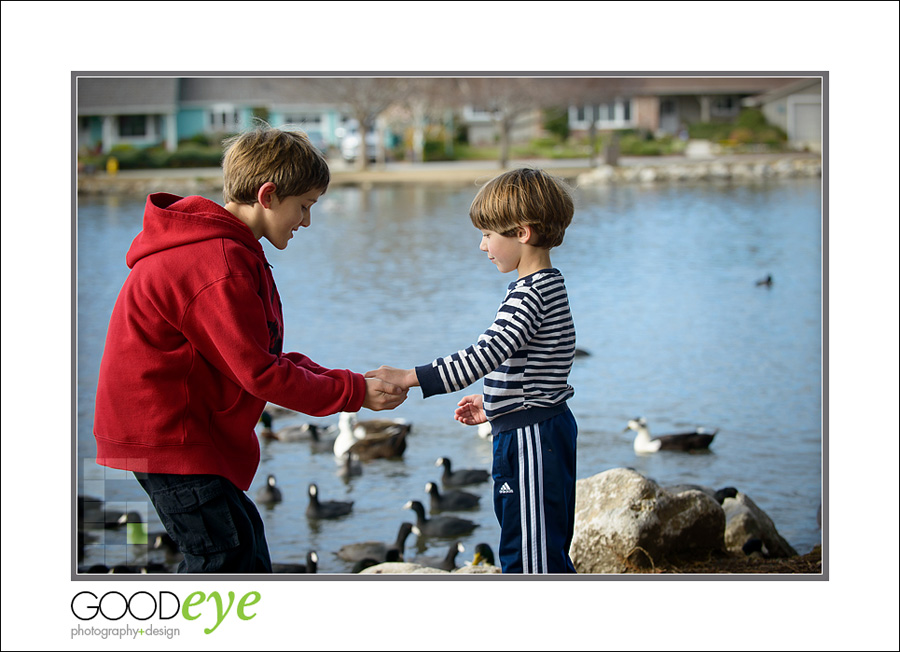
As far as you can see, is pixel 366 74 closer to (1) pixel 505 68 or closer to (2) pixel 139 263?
(1) pixel 505 68

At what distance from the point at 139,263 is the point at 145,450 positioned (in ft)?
1.34

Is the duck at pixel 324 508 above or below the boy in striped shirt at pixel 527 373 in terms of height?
below

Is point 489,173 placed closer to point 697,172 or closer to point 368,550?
point 697,172

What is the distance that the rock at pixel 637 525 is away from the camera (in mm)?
3396

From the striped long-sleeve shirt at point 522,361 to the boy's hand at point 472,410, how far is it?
167mm

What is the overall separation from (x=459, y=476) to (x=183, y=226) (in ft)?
13.5

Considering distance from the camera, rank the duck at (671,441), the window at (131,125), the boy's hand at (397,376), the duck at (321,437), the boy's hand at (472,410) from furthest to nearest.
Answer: the window at (131,125) → the duck at (321,437) → the duck at (671,441) → the boy's hand at (472,410) → the boy's hand at (397,376)

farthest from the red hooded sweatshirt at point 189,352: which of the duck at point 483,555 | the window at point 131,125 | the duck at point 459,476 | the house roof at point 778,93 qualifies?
the window at point 131,125

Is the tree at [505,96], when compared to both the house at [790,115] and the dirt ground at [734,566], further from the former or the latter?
the dirt ground at [734,566]

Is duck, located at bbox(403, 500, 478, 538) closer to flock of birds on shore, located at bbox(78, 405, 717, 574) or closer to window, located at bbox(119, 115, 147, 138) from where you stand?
flock of birds on shore, located at bbox(78, 405, 717, 574)

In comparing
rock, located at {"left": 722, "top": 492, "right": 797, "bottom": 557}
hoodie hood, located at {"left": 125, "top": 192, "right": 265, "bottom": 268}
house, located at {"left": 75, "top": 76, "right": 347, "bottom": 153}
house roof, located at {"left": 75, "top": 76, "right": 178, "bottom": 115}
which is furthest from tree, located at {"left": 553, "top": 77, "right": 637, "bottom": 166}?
hoodie hood, located at {"left": 125, "top": 192, "right": 265, "bottom": 268}

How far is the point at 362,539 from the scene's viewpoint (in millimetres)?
5340

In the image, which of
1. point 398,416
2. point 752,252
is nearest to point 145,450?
point 398,416

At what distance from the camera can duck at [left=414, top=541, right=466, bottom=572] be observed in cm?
484
